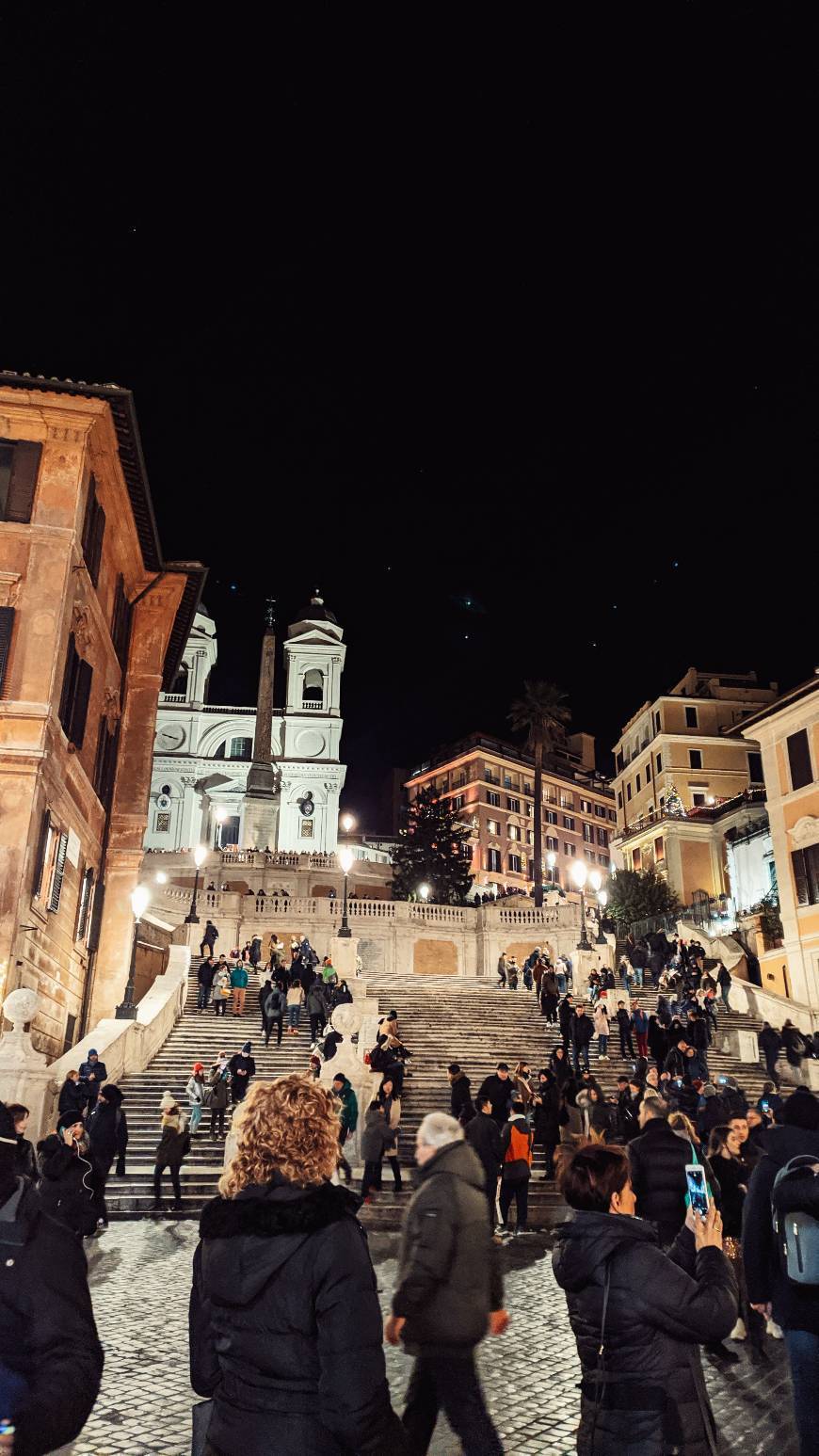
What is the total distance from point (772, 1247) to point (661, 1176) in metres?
1.83

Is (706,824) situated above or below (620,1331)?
above

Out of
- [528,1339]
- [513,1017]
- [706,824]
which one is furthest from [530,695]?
[528,1339]

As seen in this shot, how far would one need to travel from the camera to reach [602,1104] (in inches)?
539

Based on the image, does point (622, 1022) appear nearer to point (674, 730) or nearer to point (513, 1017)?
point (513, 1017)

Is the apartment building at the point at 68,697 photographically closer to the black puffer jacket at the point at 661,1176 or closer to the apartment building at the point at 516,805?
the black puffer jacket at the point at 661,1176

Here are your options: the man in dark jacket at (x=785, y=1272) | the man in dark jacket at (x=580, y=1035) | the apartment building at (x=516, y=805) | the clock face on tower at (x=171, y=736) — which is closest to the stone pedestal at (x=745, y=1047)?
the man in dark jacket at (x=580, y=1035)

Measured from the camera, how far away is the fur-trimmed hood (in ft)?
8.64

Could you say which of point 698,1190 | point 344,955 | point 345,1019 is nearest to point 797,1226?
point 698,1190

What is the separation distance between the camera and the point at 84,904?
72.6ft

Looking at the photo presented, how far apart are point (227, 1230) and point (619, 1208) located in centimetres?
151

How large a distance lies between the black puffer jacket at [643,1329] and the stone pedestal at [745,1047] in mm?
21883

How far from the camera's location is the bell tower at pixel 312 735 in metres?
67.1

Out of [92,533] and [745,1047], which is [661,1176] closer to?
[92,533]

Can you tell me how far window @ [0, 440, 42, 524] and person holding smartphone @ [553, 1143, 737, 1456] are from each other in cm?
1848
